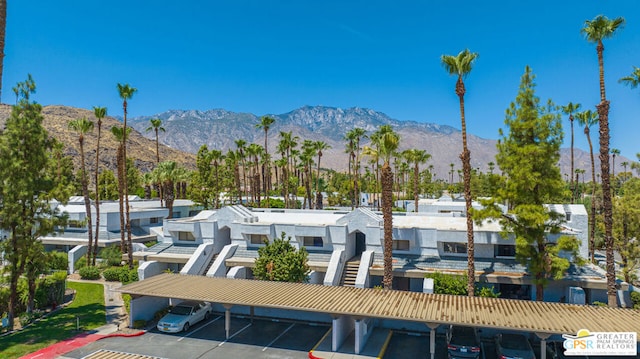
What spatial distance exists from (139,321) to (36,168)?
41.6ft

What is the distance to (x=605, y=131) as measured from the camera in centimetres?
2705

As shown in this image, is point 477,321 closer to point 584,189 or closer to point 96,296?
point 96,296

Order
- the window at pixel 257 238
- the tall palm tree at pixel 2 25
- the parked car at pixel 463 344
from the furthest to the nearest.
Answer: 1. the window at pixel 257 238
2. the tall palm tree at pixel 2 25
3. the parked car at pixel 463 344

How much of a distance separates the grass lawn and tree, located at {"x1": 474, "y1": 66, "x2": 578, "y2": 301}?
91.5 feet

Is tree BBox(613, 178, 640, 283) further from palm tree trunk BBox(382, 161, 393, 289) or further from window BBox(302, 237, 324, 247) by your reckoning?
window BBox(302, 237, 324, 247)

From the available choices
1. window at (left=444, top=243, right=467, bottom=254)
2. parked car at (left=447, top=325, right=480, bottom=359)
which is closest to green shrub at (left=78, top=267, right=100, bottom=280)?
window at (left=444, top=243, right=467, bottom=254)

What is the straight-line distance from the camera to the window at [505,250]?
33.3 m

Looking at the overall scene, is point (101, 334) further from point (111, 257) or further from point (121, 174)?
point (121, 174)

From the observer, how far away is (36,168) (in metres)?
29.1

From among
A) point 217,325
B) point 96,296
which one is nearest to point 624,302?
point 217,325

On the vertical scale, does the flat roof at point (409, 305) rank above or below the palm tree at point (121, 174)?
below

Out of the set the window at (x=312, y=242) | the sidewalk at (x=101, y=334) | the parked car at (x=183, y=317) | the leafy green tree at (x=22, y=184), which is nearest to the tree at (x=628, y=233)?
the window at (x=312, y=242)

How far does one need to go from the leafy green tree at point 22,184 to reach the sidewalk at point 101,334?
5.85 m
